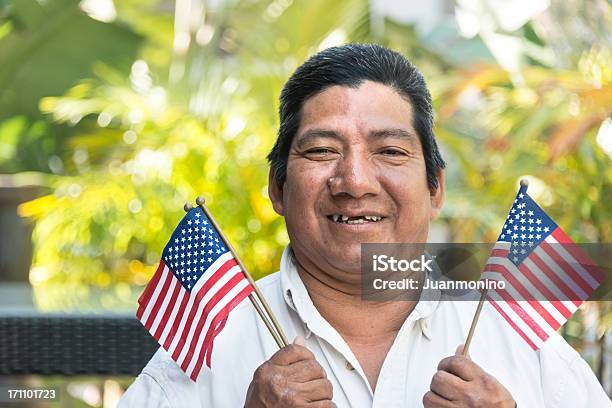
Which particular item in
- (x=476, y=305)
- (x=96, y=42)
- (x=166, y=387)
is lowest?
(x=166, y=387)

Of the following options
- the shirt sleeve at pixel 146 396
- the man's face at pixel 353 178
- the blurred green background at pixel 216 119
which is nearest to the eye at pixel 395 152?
the man's face at pixel 353 178

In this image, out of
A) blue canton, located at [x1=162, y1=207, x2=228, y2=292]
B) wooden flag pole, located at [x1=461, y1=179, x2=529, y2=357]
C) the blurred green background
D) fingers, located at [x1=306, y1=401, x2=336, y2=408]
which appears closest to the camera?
fingers, located at [x1=306, y1=401, x2=336, y2=408]

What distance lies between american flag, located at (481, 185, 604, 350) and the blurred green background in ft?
12.5

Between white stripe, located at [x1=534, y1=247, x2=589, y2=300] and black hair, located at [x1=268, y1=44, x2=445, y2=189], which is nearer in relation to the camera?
black hair, located at [x1=268, y1=44, x2=445, y2=189]

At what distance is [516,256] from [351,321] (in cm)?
38

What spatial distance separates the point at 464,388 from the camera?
1824mm

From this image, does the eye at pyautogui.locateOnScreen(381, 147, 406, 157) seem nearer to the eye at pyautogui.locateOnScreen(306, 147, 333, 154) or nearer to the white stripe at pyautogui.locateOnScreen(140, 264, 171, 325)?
the eye at pyautogui.locateOnScreen(306, 147, 333, 154)

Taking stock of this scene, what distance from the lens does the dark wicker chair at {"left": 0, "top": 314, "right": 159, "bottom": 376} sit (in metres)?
3.53

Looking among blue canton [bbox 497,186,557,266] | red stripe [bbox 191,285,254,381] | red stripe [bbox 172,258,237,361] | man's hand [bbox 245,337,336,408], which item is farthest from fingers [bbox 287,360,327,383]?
blue canton [bbox 497,186,557,266]

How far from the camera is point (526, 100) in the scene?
23.3 feet

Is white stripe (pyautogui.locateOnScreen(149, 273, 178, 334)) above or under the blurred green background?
under

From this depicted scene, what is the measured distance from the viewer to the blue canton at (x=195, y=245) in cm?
212

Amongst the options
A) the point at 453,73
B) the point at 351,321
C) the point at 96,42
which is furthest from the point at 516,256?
the point at 96,42

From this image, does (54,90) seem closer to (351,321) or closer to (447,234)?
(447,234)
